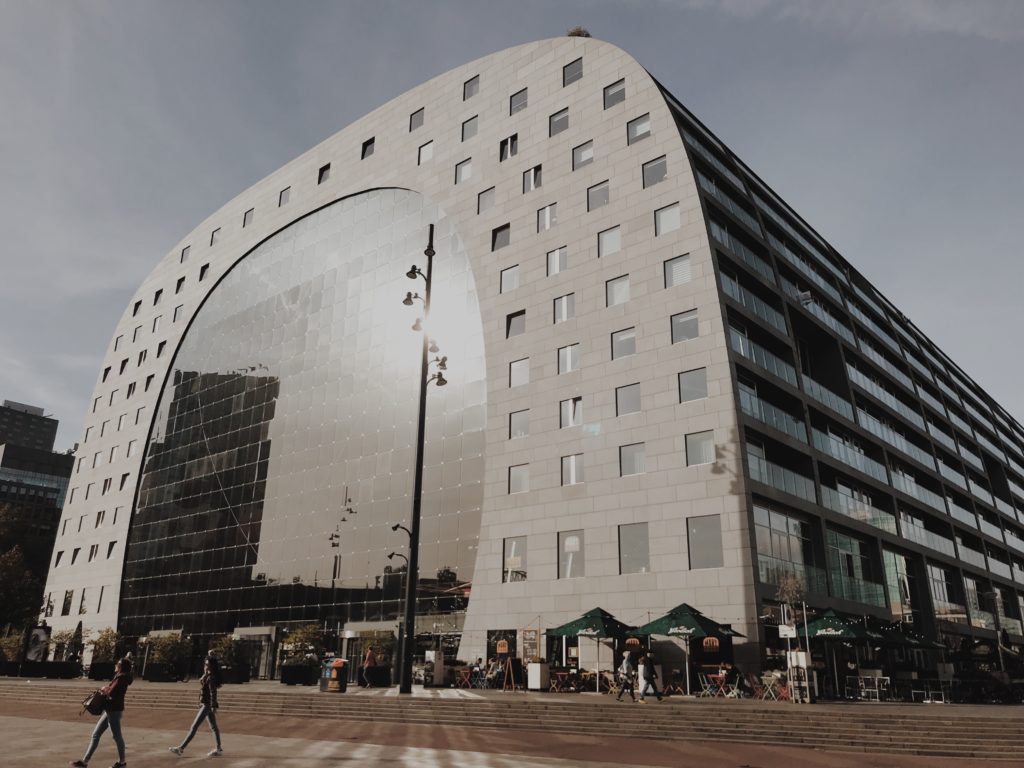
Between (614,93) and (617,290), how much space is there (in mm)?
11101

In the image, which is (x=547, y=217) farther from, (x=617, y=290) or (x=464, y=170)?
(x=464, y=170)

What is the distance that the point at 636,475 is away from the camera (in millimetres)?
33062

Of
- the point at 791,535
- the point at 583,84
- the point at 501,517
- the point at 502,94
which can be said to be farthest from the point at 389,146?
the point at 791,535

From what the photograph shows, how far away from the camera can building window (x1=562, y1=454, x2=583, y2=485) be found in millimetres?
34938

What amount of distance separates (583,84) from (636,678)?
29839 millimetres

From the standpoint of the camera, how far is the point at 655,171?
36.8 m

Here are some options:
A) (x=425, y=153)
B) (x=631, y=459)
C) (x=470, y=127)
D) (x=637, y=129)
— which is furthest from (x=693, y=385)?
(x=425, y=153)

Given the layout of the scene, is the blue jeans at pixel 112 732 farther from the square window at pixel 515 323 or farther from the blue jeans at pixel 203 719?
the square window at pixel 515 323

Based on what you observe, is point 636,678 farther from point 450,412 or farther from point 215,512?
point 215,512

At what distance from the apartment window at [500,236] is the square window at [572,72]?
8461 mm

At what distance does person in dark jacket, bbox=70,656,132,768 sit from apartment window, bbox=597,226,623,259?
2859 centimetres

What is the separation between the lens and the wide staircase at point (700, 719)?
1708cm

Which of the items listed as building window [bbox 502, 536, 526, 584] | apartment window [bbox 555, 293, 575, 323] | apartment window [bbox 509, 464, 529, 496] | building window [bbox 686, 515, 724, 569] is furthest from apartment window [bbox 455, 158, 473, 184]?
building window [bbox 686, 515, 724, 569]

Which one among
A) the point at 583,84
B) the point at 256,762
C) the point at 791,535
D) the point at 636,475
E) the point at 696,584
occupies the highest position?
the point at 583,84
